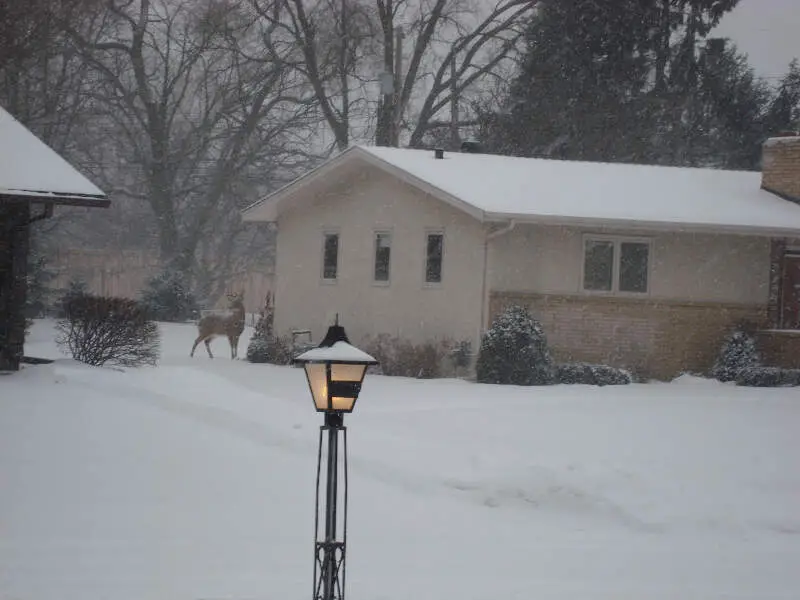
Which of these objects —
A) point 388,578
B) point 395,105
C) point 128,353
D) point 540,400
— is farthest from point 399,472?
point 395,105

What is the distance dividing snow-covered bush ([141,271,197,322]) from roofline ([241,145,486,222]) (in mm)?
12099

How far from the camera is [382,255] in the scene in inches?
925

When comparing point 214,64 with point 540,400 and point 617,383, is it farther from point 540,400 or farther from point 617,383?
point 540,400

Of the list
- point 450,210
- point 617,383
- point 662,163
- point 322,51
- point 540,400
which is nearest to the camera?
point 540,400

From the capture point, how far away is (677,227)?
21516 mm

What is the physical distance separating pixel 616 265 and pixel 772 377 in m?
3.69

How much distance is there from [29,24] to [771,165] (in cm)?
1641

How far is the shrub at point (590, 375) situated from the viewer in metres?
20.6

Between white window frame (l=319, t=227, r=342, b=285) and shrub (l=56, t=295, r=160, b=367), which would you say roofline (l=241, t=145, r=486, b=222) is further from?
shrub (l=56, t=295, r=160, b=367)

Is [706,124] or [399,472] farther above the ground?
[706,124]

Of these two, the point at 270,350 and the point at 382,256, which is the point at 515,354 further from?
the point at 270,350

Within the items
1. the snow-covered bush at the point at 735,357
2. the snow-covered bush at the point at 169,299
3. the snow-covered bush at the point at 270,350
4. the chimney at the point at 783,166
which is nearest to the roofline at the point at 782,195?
the chimney at the point at 783,166

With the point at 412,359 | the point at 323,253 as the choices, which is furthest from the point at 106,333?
the point at 323,253

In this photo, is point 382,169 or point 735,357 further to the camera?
point 382,169
